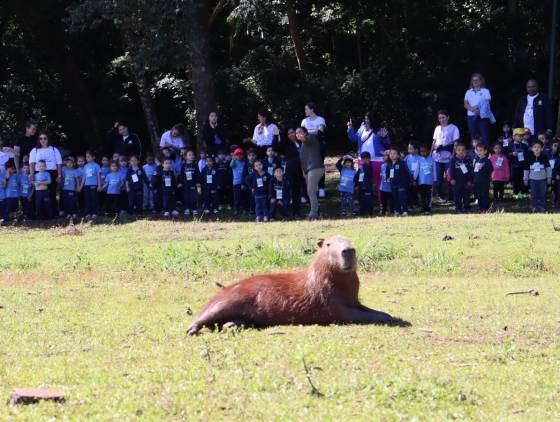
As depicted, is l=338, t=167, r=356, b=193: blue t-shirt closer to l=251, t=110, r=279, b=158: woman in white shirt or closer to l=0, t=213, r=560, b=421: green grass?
l=251, t=110, r=279, b=158: woman in white shirt

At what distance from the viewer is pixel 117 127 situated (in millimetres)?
21688

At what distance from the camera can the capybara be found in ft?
26.7

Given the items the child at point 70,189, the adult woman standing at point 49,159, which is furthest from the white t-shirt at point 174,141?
the adult woman standing at point 49,159

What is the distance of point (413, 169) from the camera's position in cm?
1845

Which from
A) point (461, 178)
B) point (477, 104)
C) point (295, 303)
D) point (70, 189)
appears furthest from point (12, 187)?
point (295, 303)

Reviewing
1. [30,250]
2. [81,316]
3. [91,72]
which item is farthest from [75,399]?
[91,72]

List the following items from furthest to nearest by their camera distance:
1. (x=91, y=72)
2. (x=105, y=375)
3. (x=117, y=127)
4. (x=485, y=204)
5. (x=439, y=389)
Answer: (x=91, y=72) < (x=117, y=127) < (x=485, y=204) < (x=105, y=375) < (x=439, y=389)

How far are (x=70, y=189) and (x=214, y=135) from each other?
3.54 meters

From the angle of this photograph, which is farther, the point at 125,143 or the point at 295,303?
the point at 125,143

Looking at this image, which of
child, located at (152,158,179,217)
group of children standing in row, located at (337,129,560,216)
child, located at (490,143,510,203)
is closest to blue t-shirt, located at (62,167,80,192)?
child, located at (152,158,179,217)

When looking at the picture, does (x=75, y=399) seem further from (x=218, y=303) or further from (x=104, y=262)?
(x=104, y=262)

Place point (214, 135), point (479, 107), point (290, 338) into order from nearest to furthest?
point (290, 338) < point (479, 107) < point (214, 135)

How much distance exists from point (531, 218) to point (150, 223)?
303 inches

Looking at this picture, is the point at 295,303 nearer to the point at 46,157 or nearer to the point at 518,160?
the point at 518,160
